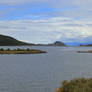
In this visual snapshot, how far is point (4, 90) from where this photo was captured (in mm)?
28219

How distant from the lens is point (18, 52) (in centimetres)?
15438

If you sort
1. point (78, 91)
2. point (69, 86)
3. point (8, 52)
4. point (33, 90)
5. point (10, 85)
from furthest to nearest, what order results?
point (8, 52) < point (10, 85) < point (33, 90) < point (69, 86) < point (78, 91)

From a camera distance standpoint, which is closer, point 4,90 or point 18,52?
point 4,90

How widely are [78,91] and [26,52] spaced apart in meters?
139

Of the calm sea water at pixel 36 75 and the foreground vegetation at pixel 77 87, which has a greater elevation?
the foreground vegetation at pixel 77 87

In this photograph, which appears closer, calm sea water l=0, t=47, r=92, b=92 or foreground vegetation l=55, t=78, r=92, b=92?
foreground vegetation l=55, t=78, r=92, b=92

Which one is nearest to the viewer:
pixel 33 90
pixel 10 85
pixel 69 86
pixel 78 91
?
pixel 78 91

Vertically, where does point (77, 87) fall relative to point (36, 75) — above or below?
above

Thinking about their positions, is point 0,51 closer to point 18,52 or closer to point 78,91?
point 18,52

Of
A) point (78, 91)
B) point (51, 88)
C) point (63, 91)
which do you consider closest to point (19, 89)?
point (51, 88)

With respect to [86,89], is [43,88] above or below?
below

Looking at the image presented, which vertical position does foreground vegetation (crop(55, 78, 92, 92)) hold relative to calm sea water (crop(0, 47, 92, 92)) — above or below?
above

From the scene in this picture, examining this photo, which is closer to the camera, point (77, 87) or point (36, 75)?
point (77, 87)

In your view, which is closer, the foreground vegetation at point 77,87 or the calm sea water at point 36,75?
the foreground vegetation at point 77,87
